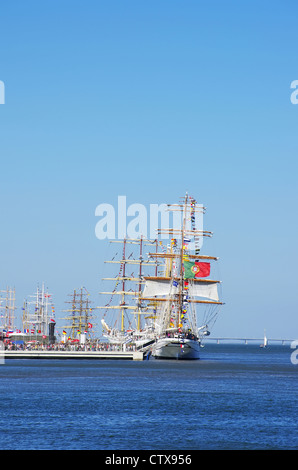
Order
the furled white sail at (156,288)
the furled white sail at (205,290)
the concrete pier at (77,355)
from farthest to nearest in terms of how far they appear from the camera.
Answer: the furled white sail at (156,288) → the furled white sail at (205,290) → the concrete pier at (77,355)

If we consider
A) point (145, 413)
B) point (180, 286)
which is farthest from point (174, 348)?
point (145, 413)

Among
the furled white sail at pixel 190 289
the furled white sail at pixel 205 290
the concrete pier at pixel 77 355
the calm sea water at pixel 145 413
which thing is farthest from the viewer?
the furled white sail at pixel 205 290

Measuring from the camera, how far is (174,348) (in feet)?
446

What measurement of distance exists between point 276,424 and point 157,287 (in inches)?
4414

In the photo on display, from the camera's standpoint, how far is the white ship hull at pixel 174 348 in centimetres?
13569

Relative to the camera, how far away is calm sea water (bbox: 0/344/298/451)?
44062mm

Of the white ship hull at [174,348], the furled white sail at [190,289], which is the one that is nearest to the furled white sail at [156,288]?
the furled white sail at [190,289]

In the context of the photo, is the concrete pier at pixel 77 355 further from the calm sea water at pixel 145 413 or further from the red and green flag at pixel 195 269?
the calm sea water at pixel 145 413

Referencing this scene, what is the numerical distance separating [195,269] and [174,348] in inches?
900

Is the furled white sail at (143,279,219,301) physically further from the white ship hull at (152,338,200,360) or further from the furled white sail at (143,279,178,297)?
the white ship hull at (152,338,200,360)

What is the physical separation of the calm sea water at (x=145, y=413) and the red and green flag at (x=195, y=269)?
210 ft

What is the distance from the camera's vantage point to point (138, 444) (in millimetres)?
42969

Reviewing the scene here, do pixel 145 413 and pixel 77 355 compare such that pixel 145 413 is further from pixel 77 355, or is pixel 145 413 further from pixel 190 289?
pixel 190 289
